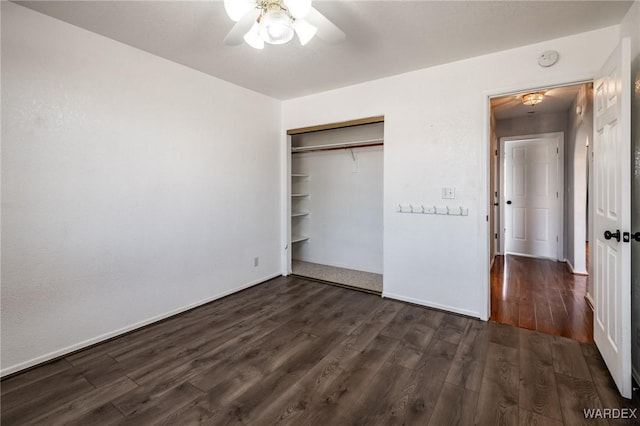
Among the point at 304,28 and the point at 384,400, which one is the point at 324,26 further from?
the point at 384,400

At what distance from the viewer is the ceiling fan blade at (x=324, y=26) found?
1757 millimetres

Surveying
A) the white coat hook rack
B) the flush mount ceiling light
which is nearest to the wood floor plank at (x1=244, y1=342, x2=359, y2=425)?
the white coat hook rack

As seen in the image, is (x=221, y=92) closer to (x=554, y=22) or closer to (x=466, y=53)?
(x=466, y=53)

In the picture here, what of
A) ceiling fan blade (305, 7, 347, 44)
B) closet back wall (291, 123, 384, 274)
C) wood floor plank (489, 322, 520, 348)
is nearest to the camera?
ceiling fan blade (305, 7, 347, 44)

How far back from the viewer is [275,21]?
5.42 ft

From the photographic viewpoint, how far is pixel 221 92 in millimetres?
3398

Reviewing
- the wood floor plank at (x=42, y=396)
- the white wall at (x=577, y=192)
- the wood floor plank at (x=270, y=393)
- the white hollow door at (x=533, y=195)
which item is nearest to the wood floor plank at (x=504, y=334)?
the wood floor plank at (x=270, y=393)

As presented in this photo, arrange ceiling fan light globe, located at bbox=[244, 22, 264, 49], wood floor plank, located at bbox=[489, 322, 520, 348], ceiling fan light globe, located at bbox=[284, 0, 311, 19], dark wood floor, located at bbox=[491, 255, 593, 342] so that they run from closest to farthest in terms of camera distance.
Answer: ceiling fan light globe, located at bbox=[284, 0, 311, 19], ceiling fan light globe, located at bbox=[244, 22, 264, 49], wood floor plank, located at bbox=[489, 322, 520, 348], dark wood floor, located at bbox=[491, 255, 593, 342]

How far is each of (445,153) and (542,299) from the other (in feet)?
6.78

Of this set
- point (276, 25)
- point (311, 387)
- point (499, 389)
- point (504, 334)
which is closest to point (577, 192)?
point (504, 334)

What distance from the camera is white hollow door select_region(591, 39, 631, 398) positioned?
1.73 metres

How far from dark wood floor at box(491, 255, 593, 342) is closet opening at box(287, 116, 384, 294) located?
1.49 m

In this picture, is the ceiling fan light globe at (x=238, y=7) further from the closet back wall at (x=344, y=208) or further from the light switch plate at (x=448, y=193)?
the closet back wall at (x=344, y=208)

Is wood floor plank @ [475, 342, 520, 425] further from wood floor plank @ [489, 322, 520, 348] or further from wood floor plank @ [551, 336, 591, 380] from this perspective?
wood floor plank @ [551, 336, 591, 380]
